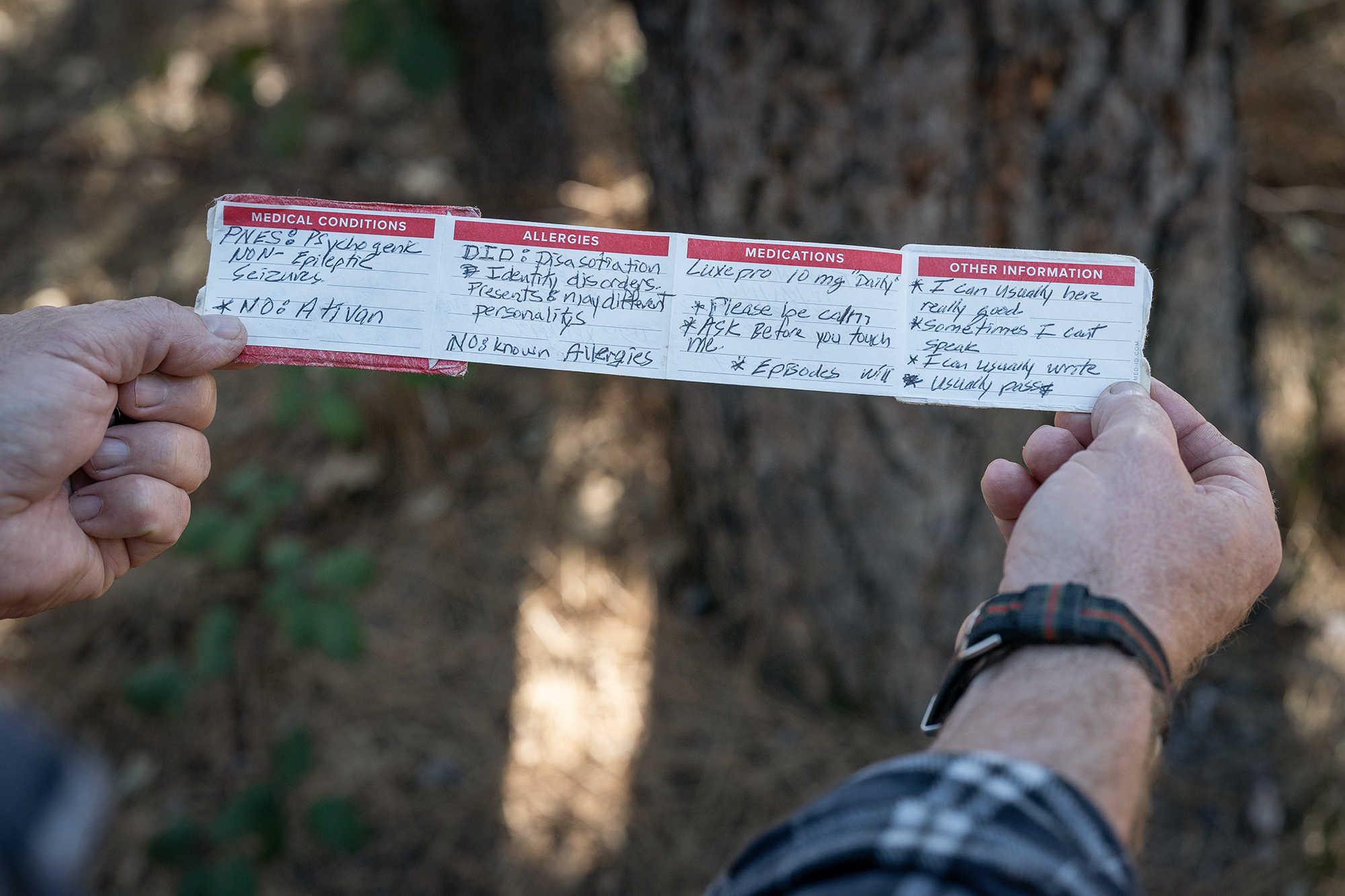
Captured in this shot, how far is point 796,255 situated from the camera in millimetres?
1096

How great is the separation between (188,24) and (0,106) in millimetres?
964

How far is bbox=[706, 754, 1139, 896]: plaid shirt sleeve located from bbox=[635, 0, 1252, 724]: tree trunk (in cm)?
109

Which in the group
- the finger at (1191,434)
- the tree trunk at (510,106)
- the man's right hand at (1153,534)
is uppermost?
the tree trunk at (510,106)

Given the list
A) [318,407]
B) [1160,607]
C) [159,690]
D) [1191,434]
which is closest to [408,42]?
[318,407]

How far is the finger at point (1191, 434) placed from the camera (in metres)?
1.06

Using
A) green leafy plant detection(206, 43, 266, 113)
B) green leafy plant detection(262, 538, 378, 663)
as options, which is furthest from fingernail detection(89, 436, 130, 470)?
green leafy plant detection(206, 43, 266, 113)

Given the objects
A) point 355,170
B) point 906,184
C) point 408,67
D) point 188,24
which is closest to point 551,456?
point 408,67

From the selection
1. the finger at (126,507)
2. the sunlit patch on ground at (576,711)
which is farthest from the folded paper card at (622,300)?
the sunlit patch on ground at (576,711)

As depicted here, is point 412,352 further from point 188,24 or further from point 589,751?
point 188,24

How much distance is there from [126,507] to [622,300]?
69cm

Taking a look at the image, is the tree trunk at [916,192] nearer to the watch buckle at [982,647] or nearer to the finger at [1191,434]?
the finger at [1191,434]

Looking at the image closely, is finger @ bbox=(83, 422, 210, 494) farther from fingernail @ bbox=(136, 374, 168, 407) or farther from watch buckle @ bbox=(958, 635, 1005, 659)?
watch buckle @ bbox=(958, 635, 1005, 659)

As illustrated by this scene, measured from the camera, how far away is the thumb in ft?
3.08

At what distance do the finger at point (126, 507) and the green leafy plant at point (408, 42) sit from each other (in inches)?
59.2
